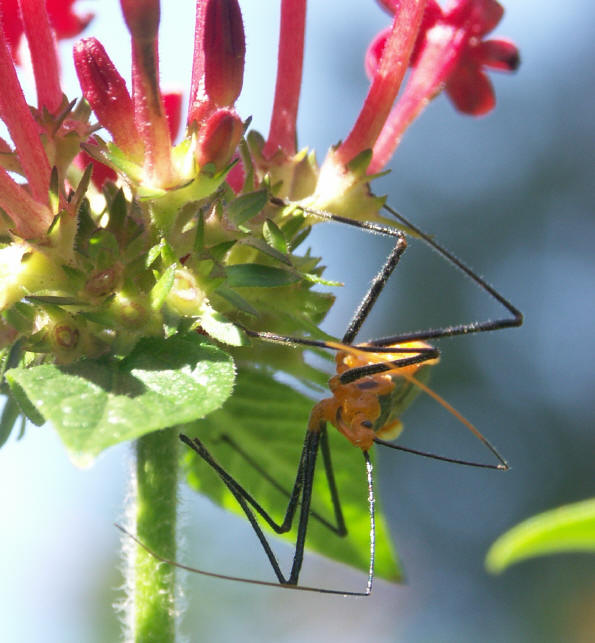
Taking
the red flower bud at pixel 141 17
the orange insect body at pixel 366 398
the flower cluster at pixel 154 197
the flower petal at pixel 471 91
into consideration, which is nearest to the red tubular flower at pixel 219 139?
the flower cluster at pixel 154 197

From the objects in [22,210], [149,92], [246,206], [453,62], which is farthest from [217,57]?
[453,62]

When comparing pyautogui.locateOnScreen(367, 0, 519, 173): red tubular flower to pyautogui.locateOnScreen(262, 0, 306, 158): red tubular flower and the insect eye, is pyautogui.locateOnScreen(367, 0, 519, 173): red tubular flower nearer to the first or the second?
pyautogui.locateOnScreen(262, 0, 306, 158): red tubular flower

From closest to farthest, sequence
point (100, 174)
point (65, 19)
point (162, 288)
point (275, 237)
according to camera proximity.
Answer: point (162, 288)
point (275, 237)
point (100, 174)
point (65, 19)

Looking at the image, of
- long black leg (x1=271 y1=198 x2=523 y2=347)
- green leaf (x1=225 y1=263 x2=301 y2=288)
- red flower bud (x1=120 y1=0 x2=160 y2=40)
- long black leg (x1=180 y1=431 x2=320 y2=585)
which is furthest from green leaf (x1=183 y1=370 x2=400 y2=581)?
red flower bud (x1=120 y1=0 x2=160 y2=40)

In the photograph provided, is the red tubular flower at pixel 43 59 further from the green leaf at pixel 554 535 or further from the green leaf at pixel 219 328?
the green leaf at pixel 554 535

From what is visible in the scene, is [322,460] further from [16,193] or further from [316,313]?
[16,193]

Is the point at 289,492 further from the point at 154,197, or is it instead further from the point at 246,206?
the point at 154,197
